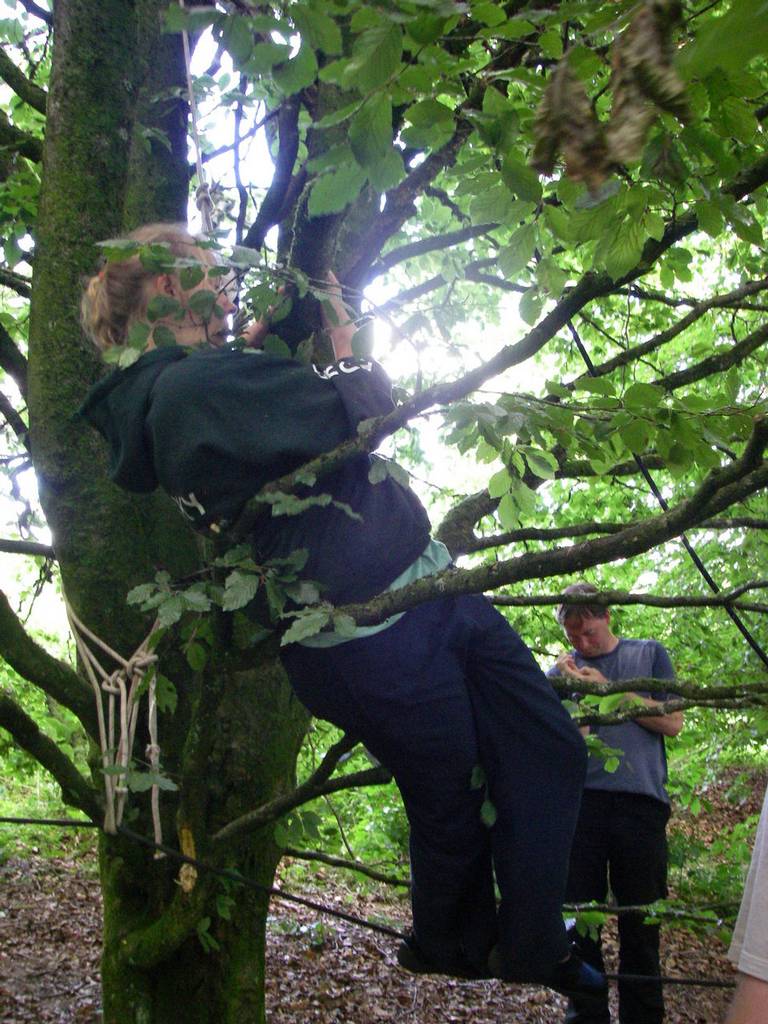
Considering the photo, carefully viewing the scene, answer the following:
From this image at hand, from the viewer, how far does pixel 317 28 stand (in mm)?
1106

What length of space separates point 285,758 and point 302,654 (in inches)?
43.4

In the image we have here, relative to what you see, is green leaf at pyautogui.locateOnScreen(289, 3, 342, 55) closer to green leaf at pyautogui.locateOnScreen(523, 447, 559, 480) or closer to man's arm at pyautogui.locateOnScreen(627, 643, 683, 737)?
green leaf at pyautogui.locateOnScreen(523, 447, 559, 480)

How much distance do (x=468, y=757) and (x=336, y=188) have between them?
45.1 inches

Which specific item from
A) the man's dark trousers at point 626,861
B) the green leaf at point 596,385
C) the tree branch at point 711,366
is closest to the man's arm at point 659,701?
the man's dark trousers at point 626,861

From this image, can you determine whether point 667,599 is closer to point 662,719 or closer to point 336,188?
point 336,188

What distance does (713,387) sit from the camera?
518 cm

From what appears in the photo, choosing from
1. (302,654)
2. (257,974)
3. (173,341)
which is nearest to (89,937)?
(257,974)

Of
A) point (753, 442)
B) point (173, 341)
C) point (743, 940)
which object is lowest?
point (743, 940)

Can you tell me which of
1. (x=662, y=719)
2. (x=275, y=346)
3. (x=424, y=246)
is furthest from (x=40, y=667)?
(x=662, y=719)

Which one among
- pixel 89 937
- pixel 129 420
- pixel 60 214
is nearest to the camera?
pixel 129 420

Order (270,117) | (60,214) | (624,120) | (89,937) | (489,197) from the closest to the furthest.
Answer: (624,120) < (489,197) < (270,117) < (60,214) < (89,937)

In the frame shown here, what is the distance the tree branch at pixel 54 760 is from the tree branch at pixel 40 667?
3.6 inches

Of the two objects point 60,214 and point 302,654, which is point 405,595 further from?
Result: point 60,214

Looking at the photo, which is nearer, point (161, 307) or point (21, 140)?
point (161, 307)
